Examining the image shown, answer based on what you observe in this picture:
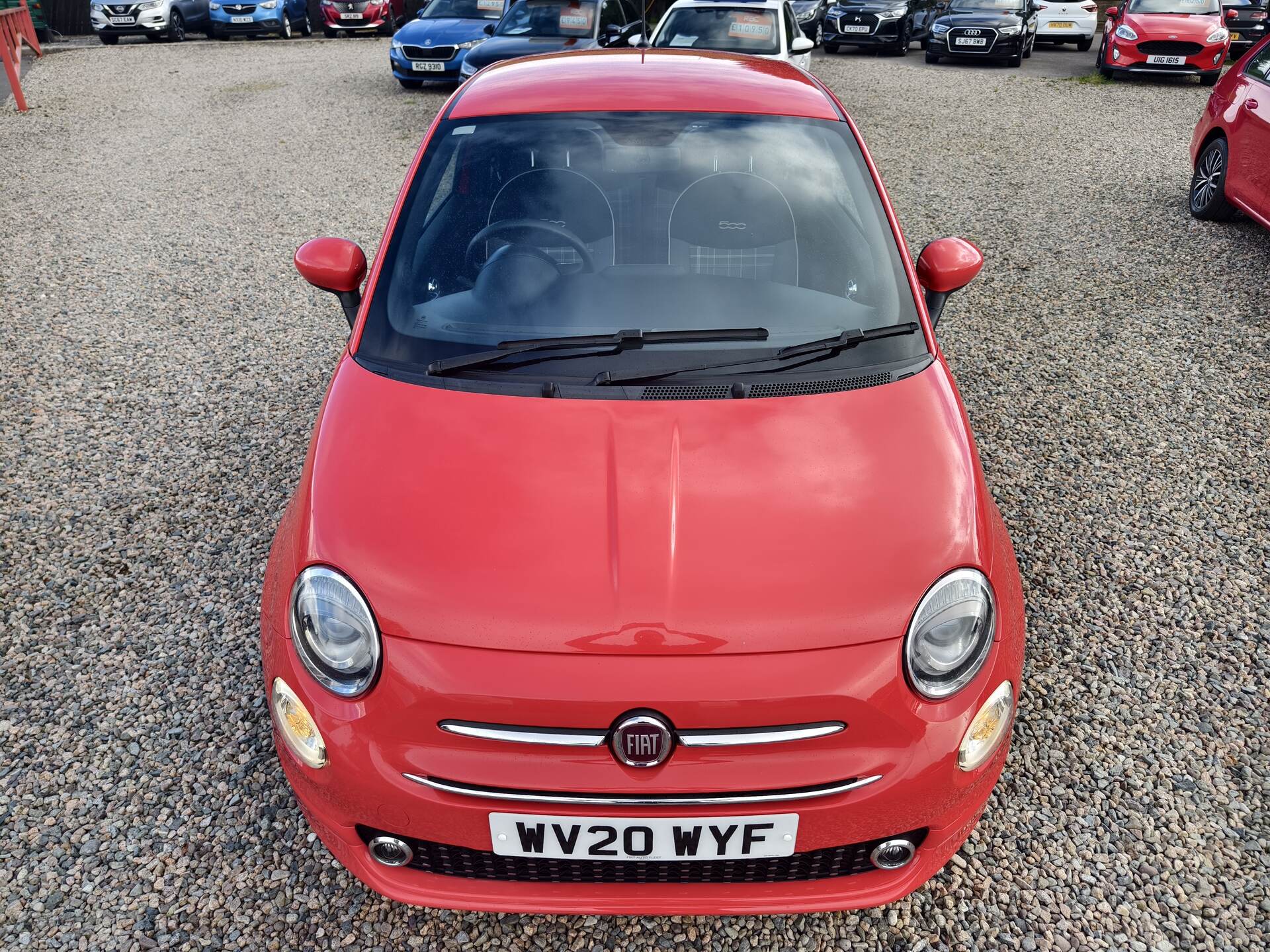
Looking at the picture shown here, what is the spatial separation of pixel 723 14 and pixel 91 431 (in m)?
9.10

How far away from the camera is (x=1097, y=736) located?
113 inches

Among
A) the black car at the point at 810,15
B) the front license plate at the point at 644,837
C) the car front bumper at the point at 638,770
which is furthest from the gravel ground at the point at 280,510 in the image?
the black car at the point at 810,15

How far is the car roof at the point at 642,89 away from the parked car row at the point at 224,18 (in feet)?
59.9

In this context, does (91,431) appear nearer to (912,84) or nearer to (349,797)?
(349,797)

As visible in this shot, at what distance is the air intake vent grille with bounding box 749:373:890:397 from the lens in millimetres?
2365

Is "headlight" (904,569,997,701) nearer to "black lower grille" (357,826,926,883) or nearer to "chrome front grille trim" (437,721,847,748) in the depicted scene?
"chrome front grille trim" (437,721,847,748)

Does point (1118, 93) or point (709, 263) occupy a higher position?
point (709, 263)

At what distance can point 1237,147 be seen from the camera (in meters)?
6.98

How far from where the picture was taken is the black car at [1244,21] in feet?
51.4

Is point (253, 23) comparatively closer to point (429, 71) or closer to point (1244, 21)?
point (429, 71)

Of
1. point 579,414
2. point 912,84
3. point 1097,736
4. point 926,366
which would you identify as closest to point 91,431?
point 579,414

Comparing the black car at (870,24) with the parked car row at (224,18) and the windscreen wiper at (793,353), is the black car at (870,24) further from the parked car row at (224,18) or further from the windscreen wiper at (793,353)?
the windscreen wiper at (793,353)

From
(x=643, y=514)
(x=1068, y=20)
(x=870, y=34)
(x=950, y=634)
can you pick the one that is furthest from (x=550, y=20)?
(x=1068, y=20)

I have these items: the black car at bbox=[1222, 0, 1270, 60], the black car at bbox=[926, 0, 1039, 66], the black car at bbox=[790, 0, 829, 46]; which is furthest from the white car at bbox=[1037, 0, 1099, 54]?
the black car at bbox=[790, 0, 829, 46]
